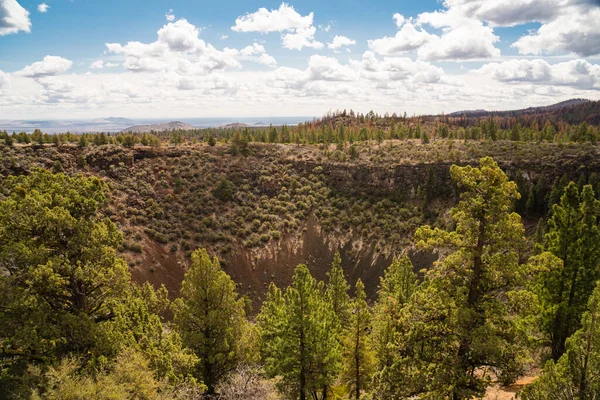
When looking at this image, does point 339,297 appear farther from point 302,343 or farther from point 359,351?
point 302,343

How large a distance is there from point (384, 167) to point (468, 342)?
2291 inches

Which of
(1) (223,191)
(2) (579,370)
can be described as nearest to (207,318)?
(2) (579,370)

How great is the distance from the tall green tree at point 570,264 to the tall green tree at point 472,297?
640 centimetres

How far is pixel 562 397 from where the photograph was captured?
10.6 m

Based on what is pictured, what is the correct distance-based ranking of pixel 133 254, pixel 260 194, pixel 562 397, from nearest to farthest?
pixel 562 397
pixel 133 254
pixel 260 194

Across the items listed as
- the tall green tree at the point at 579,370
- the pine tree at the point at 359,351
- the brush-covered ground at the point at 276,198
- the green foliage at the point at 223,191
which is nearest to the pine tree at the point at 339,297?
the pine tree at the point at 359,351

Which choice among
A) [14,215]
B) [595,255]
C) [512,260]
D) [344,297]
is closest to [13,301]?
[14,215]

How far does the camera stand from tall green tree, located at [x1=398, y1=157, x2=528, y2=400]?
31.3ft

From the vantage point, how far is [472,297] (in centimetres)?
1005

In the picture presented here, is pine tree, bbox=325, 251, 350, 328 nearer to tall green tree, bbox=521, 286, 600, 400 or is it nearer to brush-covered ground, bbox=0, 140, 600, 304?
brush-covered ground, bbox=0, 140, 600, 304

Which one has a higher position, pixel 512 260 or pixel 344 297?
pixel 512 260

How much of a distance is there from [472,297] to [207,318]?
1268 centimetres

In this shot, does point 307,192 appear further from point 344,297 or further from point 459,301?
point 459,301

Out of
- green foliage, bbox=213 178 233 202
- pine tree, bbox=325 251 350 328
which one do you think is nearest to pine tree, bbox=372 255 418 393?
pine tree, bbox=325 251 350 328
